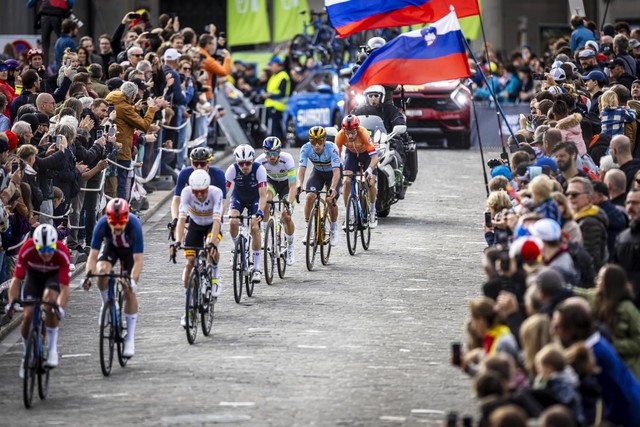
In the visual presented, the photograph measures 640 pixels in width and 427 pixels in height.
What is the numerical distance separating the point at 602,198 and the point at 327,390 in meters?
3.16

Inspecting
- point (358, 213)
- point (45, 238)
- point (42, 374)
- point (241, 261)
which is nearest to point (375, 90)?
point (358, 213)

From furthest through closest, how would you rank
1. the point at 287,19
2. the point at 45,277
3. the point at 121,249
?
the point at 287,19 < the point at 121,249 < the point at 45,277

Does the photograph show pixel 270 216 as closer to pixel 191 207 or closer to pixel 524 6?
pixel 191 207

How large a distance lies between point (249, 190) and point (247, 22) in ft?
95.2

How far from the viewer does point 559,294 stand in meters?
12.1

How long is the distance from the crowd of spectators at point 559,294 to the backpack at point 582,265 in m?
0.01

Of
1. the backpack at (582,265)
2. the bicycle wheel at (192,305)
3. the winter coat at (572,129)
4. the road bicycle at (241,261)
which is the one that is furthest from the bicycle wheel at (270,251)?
the backpack at (582,265)

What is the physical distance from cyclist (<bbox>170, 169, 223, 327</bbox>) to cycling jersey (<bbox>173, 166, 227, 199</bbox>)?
0.38 meters

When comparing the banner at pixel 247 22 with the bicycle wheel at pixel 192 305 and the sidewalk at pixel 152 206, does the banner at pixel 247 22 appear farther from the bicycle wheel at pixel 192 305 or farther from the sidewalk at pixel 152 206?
the bicycle wheel at pixel 192 305

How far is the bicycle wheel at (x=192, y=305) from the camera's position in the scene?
16.8 m

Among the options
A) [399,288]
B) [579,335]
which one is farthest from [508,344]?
[399,288]

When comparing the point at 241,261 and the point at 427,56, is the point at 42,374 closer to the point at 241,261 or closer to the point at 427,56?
the point at 241,261

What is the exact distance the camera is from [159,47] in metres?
28.2

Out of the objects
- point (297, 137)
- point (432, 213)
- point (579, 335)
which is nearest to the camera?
point (579, 335)
